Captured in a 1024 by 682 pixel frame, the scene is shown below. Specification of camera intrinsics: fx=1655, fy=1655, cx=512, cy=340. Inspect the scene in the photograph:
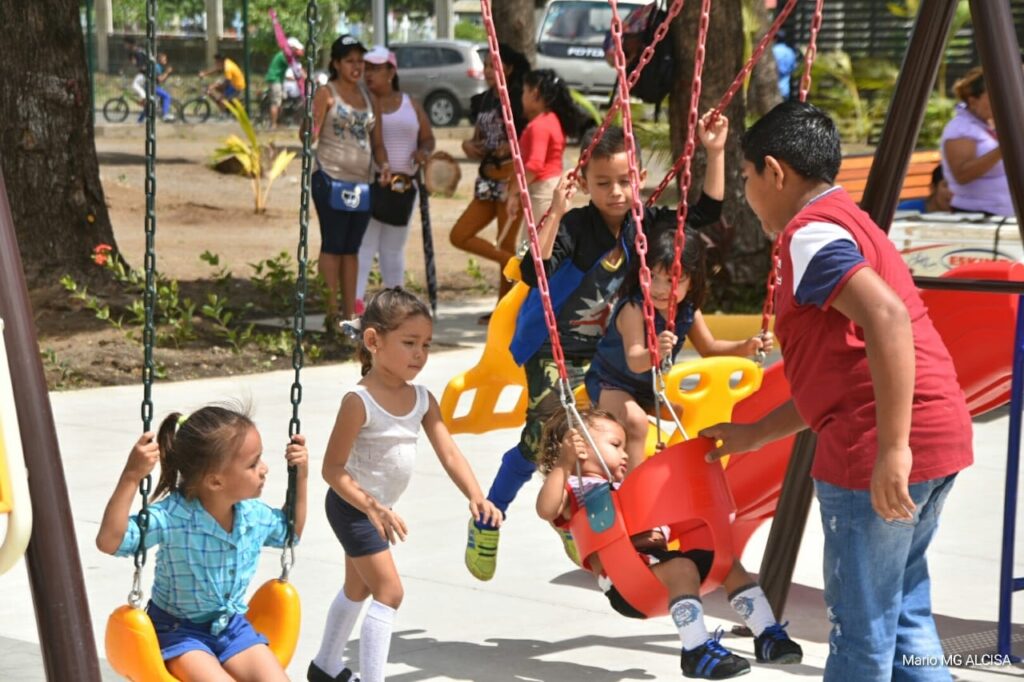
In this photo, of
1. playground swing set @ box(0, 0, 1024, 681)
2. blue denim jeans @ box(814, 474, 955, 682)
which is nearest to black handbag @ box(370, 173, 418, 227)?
playground swing set @ box(0, 0, 1024, 681)

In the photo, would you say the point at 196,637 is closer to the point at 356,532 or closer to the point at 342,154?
the point at 356,532

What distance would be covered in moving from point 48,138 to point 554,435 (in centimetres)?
703

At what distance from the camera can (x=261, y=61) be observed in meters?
40.9

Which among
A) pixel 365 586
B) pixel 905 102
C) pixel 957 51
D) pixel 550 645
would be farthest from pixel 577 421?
pixel 957 51

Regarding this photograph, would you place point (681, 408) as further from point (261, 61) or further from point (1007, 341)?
point (261, 61)

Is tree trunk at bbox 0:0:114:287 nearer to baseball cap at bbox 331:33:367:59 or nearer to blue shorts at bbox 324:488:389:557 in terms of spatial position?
baseball cap at bbox 331:33:367:59

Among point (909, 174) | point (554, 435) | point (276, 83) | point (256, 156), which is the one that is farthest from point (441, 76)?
point (554, 435)

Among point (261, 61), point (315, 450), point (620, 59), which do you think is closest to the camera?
point (620, 59)

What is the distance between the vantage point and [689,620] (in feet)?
13.9

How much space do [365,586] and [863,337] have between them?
1.65 metres

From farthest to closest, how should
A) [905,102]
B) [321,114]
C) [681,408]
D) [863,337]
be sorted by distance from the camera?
[321,114], [681,408], [905,102], [863,337]

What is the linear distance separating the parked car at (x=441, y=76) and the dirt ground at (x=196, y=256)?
4496 mm

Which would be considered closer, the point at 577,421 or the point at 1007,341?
the point at 577,421

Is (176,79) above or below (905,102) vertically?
below
